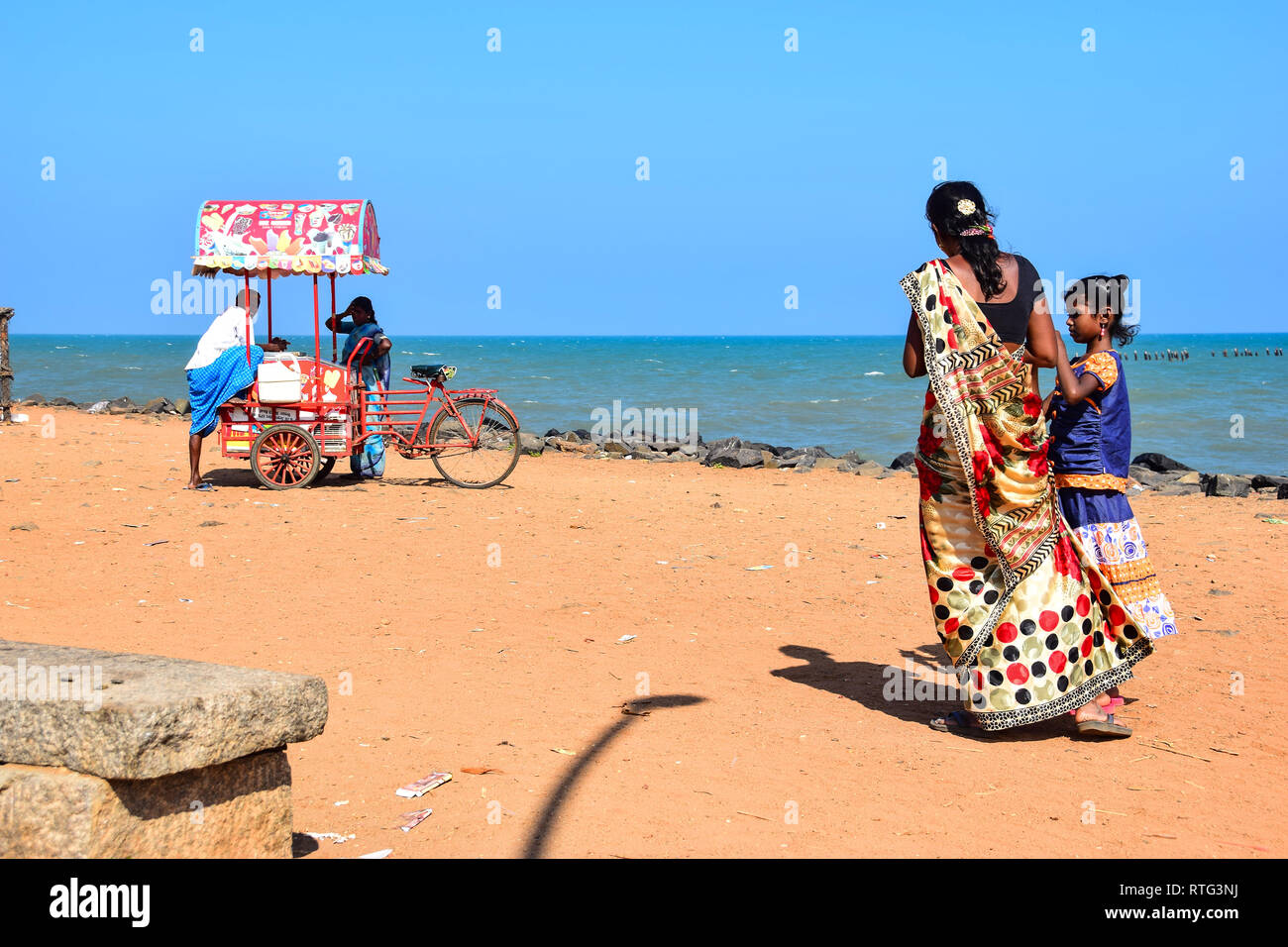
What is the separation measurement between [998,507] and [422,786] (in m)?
2.46

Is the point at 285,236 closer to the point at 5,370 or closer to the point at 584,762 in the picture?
the point at 584,762

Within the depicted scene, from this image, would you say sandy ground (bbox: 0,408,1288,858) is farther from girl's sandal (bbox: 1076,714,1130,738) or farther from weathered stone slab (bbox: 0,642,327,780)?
weathered stone slab (bbox: 0,642,327,780)

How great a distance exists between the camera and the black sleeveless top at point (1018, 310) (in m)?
4.20

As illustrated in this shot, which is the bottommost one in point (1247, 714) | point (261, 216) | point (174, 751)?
point (1247, 714)

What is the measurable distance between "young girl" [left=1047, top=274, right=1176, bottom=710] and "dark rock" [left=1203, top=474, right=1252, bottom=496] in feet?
28.8

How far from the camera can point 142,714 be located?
2594 millimetres

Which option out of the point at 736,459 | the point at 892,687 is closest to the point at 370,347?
the point at 736,459

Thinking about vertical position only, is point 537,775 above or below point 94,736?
below

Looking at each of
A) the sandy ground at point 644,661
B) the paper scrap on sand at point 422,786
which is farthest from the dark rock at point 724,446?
the paper scrap on sand at point 422,786
